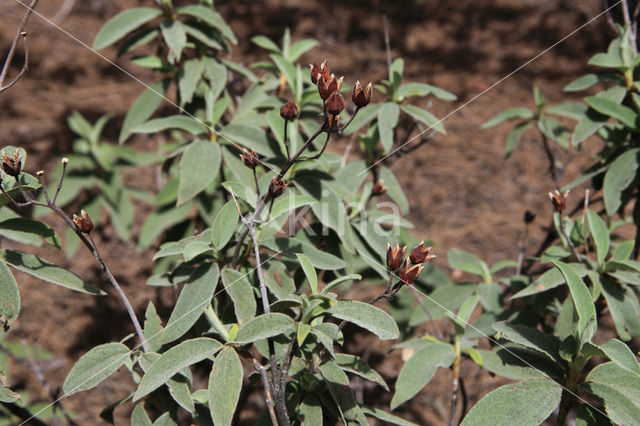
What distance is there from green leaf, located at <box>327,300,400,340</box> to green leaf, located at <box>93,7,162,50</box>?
109 cm

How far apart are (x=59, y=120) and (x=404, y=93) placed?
2265 millimetres

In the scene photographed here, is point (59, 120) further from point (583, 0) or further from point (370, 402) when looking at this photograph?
point (583, 0)

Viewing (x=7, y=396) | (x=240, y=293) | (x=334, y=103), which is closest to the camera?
(x=334, y=103)

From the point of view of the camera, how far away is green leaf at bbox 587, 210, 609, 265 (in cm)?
134

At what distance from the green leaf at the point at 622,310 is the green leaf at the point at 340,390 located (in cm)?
68

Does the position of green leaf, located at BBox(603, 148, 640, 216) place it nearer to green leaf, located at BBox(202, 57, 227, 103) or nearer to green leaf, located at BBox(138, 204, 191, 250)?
green leaf, located at BBox(202, 57, 227, 103)

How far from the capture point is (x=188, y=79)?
1.64m

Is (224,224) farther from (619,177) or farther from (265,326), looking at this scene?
(619,177)

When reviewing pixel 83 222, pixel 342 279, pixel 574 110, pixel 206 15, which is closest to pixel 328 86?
pixel 342 279

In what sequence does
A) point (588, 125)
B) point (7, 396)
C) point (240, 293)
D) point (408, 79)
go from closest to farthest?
point (7, 396) → point (240, 293) → point (588, 125) → point (408, 79)

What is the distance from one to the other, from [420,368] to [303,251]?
16.0 inches

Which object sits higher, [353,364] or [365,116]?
[365,116]

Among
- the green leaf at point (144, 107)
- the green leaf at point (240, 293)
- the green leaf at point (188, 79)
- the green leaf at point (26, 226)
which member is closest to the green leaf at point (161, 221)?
the green leaf at point (144, 107)

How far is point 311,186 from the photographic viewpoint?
1.40m
